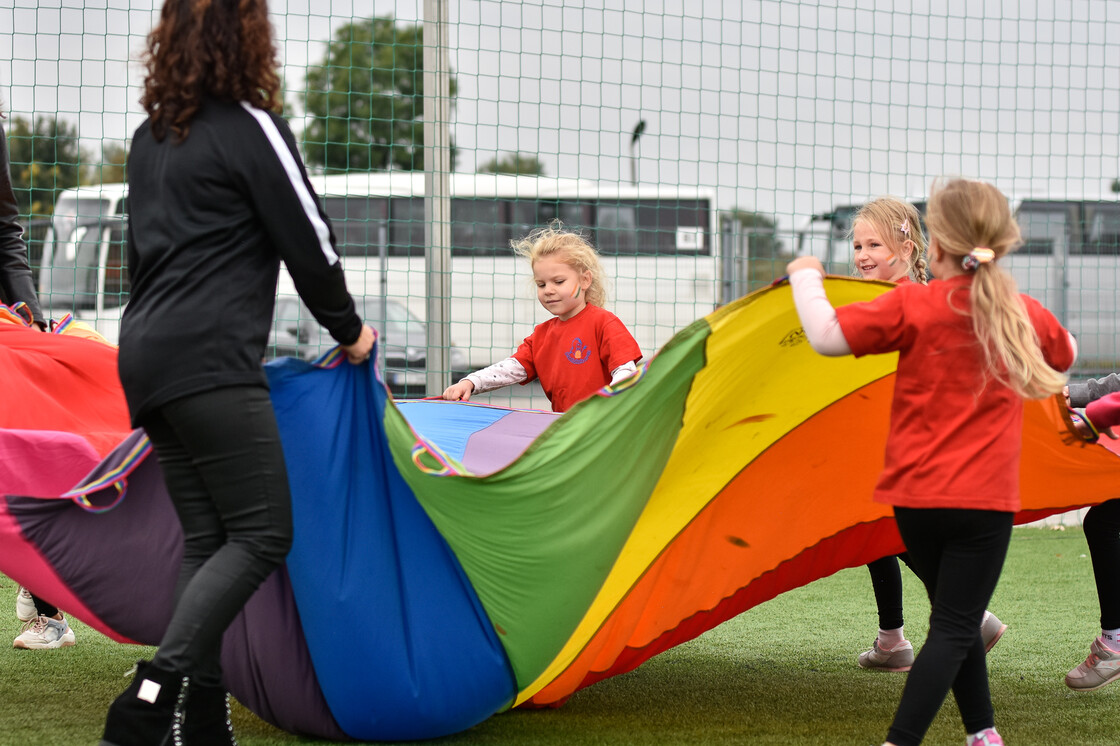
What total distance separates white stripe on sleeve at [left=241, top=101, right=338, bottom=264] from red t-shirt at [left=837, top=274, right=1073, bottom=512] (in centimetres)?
101

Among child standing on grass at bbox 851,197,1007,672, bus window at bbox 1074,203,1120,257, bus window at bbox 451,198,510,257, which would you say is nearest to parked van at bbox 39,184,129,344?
bus window at bbox 451,198,510,257

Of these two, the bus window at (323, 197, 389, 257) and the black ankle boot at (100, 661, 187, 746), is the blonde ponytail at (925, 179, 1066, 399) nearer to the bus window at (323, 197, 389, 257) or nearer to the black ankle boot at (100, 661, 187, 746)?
the black ankle boot at (100, 661, 187, 746)

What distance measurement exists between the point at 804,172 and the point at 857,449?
3839 mm

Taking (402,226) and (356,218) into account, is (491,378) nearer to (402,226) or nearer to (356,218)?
(402,226)

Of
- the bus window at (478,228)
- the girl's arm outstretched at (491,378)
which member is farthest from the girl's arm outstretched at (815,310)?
the bus window at (478,228)

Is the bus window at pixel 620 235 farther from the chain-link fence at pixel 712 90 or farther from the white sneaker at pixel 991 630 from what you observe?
the white sneaker at pixel 991 630

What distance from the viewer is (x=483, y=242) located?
1417cm

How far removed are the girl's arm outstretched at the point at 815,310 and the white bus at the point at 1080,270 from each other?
19.6 feet

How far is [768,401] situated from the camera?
2.64 m

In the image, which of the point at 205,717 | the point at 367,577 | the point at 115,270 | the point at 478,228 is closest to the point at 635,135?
the point at 367,577

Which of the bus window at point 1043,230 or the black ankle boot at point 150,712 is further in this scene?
the bus window at point 1043,230

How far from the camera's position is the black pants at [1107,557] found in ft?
9.79

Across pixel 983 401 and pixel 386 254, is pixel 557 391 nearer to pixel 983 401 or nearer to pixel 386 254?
pixel 983 401

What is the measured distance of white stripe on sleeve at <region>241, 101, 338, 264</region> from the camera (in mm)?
2072
